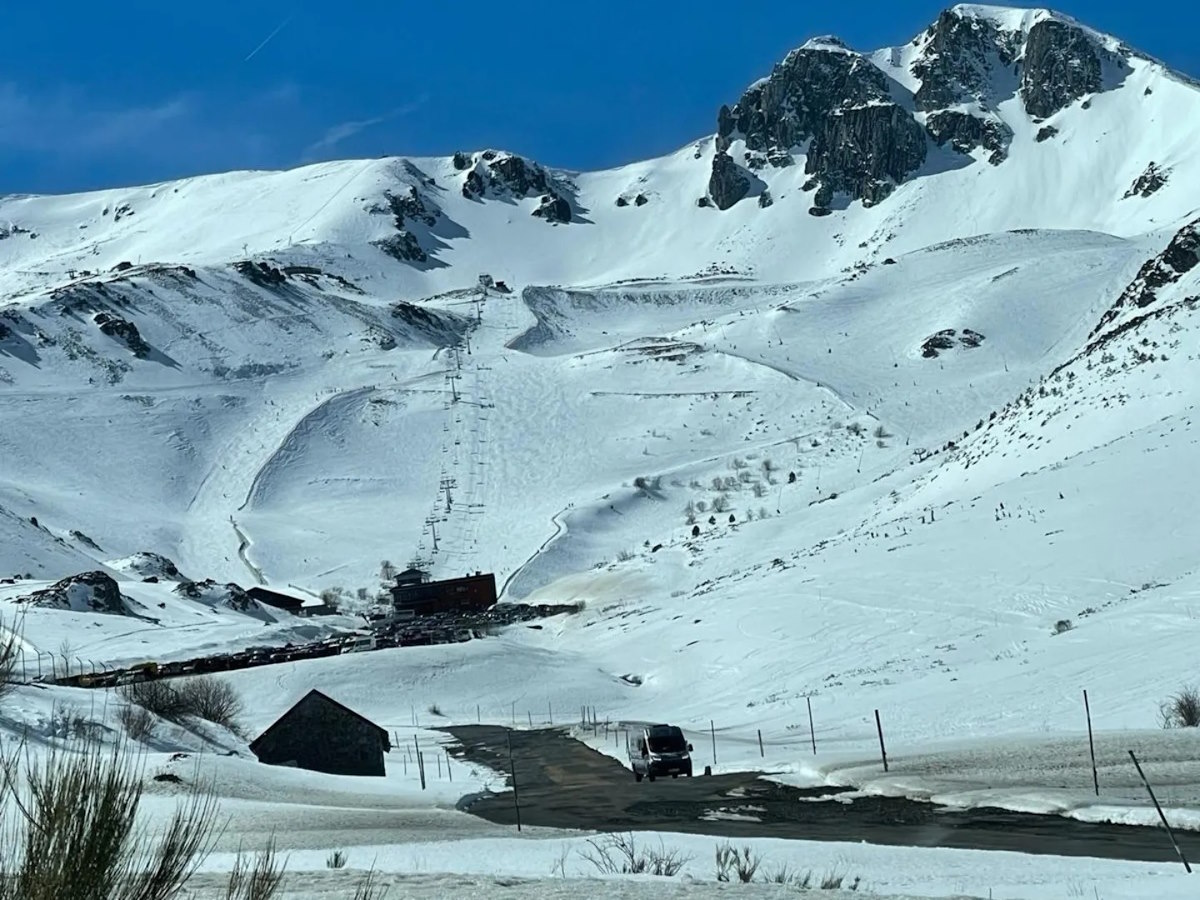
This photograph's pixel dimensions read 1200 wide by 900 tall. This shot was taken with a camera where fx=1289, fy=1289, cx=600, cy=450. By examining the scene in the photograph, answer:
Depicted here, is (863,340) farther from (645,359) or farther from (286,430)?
(286,430)

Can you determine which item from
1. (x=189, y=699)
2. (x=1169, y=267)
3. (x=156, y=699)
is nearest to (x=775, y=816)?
(x=156, y=699)

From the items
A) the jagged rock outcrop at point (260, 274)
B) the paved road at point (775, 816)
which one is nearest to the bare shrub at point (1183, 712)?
the paved road at point (775, 816)

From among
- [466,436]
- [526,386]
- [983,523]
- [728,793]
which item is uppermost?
[526,386]

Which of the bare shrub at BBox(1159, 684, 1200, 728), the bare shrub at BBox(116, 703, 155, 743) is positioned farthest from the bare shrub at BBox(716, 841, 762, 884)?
the bare shrub at BBox(116, 703, 155, 743)

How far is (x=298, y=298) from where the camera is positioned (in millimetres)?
178875

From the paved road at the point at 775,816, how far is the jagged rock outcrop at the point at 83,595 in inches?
1509

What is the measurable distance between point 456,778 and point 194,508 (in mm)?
85320

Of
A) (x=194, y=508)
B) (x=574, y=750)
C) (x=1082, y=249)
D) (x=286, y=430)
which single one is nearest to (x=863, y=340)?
(x=1082, y=249)

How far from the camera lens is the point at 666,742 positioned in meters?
27.6

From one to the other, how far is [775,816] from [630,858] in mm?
6865

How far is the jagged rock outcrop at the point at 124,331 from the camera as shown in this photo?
Answer: 146 m

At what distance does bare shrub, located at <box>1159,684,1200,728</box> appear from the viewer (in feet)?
73.6

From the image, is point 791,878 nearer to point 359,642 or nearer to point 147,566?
point 359,642

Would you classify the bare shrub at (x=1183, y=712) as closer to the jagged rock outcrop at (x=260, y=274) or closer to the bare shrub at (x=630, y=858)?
the bare shrub at (x=630, y=858)
